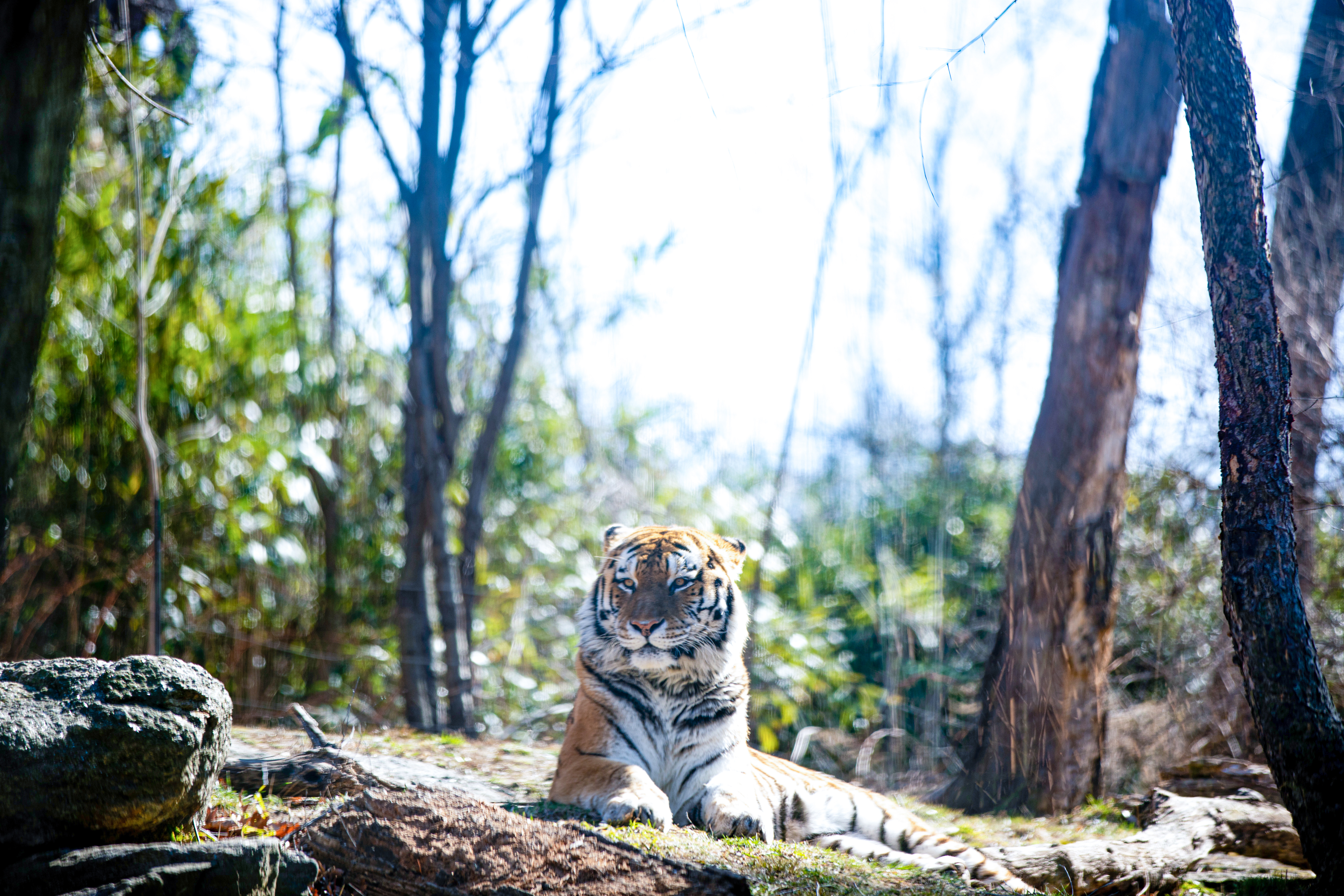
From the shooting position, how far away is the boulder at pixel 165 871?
213 centimetres

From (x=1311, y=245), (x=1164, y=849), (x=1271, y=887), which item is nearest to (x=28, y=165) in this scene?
(x=1271, y=887)

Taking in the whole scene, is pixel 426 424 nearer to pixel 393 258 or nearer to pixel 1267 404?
pixel 393 258

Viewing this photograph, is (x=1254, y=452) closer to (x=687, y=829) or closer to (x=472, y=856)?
(x=687, y=829)

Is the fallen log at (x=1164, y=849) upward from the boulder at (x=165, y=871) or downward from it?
downward

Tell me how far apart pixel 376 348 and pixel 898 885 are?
6.46 m

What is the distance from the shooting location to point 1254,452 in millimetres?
2598

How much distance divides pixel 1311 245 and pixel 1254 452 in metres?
5.02

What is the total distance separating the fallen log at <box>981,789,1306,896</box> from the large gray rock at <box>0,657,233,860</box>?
9.42 feet

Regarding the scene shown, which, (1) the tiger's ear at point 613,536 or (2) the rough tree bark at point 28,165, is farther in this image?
(1) the tiger's ear at point 613,536

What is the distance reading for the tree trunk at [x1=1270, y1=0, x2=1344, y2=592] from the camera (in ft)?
19.2

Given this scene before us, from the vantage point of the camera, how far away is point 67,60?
201 centimetres

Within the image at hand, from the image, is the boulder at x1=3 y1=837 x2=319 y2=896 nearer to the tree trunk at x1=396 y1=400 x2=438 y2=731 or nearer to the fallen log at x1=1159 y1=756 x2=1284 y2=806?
the tree trunk at x1=396 y1=400 x2=438 y2=731

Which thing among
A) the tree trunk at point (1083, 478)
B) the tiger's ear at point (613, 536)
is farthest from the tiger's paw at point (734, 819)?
the tree trunk at point (1083, 478)

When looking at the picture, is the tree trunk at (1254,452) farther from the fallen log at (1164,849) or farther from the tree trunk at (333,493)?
the tree trunk at (333,493)
